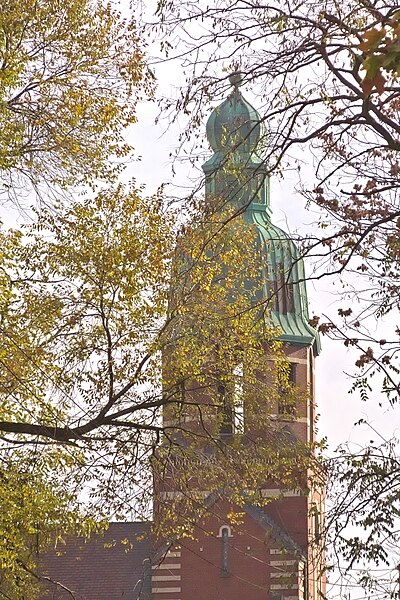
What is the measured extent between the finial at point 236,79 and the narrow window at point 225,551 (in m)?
27.4

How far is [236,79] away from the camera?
35.0 feet

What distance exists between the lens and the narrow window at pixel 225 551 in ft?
120

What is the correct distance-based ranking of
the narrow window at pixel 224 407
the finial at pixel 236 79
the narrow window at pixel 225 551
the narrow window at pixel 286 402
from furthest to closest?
the narrow window at pixel 225 551
the narrow window at pixel 286 402
the narrow window at pixel 224 407
the finial at pixel 236 79

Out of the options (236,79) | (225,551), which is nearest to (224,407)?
(236,79)

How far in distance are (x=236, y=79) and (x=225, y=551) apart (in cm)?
2763

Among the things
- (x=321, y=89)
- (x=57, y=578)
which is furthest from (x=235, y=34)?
(x=57, y=578)

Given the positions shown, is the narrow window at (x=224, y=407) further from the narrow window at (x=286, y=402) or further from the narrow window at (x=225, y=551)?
the narrow window at (x=225, y=551)

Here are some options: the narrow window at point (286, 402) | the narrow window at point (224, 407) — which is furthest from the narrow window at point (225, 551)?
the narrow window at point (224, 407)

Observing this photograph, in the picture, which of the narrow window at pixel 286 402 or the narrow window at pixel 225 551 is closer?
the narrow window at pixel 286 402

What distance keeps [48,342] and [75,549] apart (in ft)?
93.7

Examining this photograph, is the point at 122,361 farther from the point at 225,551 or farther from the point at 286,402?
the point at 225,551

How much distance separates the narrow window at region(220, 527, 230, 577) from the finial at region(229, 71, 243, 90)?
2739 centimetres

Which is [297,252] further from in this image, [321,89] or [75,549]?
[75,549]

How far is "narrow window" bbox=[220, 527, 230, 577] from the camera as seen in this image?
120 ft
